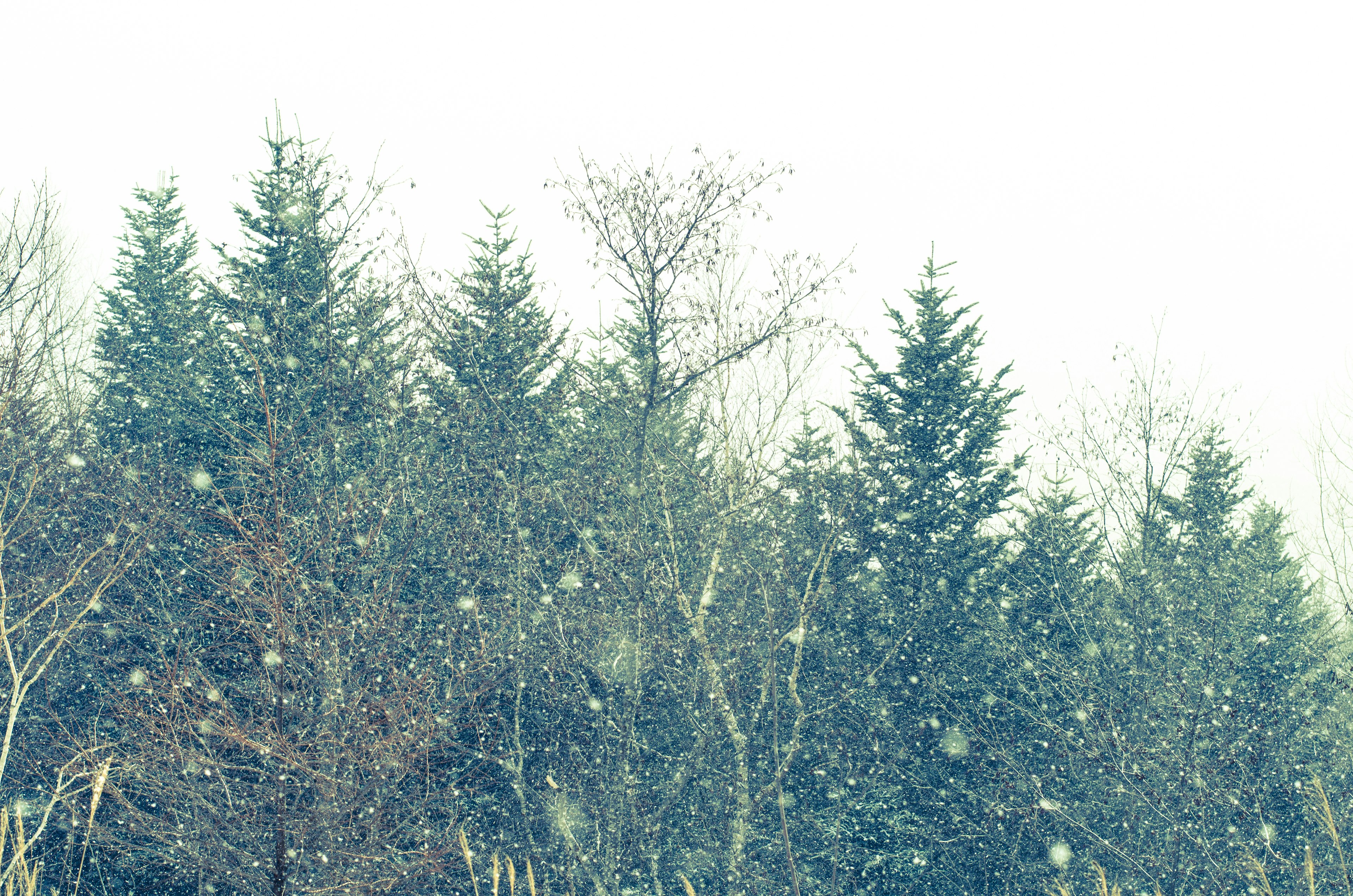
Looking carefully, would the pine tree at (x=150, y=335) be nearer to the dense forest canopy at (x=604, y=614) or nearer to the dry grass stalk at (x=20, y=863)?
the dense forest canopy at (x=604, y=614)

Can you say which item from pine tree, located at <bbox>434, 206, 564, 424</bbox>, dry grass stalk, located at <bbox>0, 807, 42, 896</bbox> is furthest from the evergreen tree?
dry grass stalk, located at <bbox>0, 807, 42, 896</bbox>

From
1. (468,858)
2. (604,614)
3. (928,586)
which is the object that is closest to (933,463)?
(928,586)

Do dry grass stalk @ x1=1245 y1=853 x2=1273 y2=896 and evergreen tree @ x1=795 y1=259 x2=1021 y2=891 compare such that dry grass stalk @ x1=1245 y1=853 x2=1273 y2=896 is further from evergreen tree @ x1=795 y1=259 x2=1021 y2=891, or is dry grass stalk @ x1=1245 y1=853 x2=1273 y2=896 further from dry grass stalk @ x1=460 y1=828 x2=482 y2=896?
evergreen tree @ x1=795 y1=259 x2=1021 y2=891

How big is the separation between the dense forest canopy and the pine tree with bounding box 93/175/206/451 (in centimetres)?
24

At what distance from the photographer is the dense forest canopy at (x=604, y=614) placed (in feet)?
31.7

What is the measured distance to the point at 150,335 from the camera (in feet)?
63.6

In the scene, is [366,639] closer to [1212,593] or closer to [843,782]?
[843,782]

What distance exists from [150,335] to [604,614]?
1371 centimetres

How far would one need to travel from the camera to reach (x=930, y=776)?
49.8 ft

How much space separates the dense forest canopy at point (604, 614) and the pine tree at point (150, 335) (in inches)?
9.6

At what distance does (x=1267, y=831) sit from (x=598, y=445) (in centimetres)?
1037

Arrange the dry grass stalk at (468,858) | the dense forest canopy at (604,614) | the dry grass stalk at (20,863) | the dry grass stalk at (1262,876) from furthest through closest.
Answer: the dense forest canopy at (604,614), the dry grass stalk at (1262,876), the dry grass stalk at (20,863), the dry grass stalk at (468,858)

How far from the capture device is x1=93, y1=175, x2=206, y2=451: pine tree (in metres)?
15.6

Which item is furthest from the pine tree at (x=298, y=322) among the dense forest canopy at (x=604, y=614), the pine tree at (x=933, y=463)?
the pine tree at (x=933, y=463)
